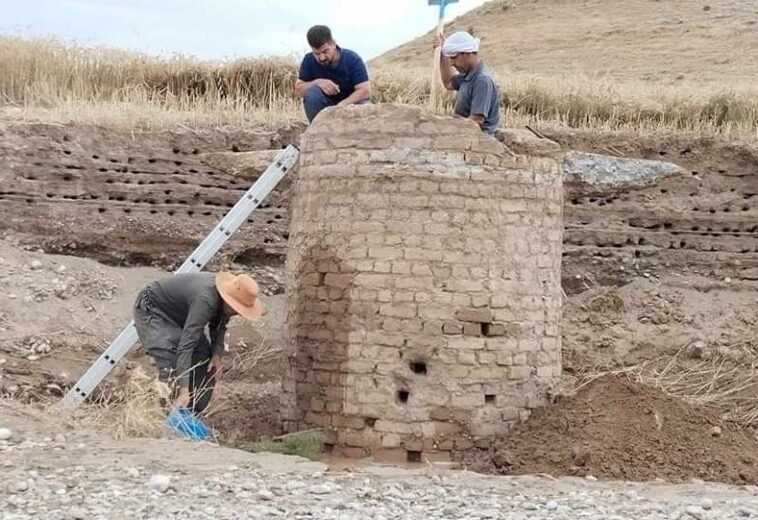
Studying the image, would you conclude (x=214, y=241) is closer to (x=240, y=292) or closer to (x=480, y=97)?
(x=240, y=292)

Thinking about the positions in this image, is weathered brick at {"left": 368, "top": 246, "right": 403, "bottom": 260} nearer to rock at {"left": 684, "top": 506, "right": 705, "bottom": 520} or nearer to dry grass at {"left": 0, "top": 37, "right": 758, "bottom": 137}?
rock at {"left": 684, "top": 506, "right": 705, "bottom": 520}

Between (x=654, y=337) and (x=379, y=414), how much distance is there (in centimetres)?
504

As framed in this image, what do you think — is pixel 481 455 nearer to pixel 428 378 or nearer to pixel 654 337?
pixel 428 378

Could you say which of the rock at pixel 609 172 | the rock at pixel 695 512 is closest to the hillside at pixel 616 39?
the rock at pixel 609 172

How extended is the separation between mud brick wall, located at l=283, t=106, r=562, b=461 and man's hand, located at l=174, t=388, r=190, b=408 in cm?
88

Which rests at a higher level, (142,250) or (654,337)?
(142,250)

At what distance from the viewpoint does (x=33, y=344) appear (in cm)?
1058

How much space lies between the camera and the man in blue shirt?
362 inches

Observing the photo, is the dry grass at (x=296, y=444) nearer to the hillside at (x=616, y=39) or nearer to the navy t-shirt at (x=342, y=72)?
the navy t-shirt at (x=342, y=72)

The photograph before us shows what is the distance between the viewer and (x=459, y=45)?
859cm

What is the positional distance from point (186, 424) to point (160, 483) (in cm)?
174

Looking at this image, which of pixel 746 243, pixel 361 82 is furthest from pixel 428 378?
pixel 746 243

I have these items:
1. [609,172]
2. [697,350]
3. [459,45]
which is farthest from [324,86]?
[697,350]

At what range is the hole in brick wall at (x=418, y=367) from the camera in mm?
8109
